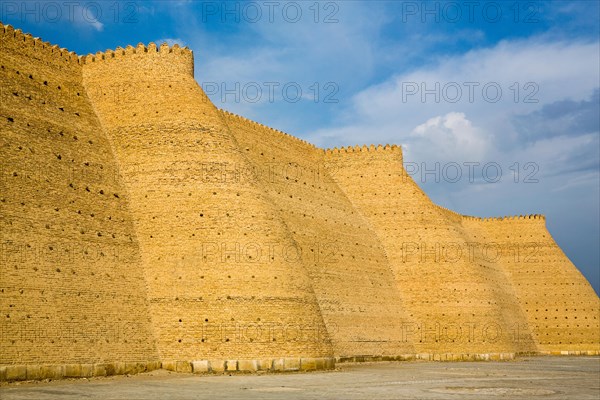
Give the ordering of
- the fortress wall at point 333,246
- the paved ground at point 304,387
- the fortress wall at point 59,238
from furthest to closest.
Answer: the fortress wall at point 333,246 → the fortress wall at point 59,238 → the paved ground at point 304,387

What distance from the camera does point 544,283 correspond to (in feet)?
174

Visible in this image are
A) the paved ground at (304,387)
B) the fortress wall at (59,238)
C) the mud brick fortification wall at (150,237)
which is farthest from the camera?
the mud brick fortification wall at (150,237)

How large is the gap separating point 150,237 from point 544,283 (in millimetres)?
35664

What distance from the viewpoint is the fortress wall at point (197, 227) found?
24.2m

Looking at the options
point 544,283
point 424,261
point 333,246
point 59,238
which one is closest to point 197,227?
point 59,238

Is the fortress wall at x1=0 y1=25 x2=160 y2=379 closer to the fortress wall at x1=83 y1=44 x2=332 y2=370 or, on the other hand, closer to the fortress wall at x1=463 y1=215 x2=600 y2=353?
the fortress wall at x1=83 y1=44 x2=332 y2=370

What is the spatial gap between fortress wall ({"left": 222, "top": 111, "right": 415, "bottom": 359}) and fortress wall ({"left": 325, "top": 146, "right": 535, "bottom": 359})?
82 centimetres

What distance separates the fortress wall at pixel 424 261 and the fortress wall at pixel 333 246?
821 millimetres

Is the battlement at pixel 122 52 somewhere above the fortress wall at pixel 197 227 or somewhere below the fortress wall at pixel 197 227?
above

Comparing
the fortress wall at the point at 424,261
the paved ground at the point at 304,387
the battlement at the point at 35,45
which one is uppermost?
the battlement at the point at 35,45

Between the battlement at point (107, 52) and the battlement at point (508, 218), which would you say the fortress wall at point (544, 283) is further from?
the battlement at point (107, 52)

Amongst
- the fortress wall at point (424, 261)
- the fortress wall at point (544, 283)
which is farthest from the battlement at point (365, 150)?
the fortress wall at point (544, 283)

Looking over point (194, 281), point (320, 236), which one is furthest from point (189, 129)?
point (320, 236)

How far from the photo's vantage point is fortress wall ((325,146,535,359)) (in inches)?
1561
